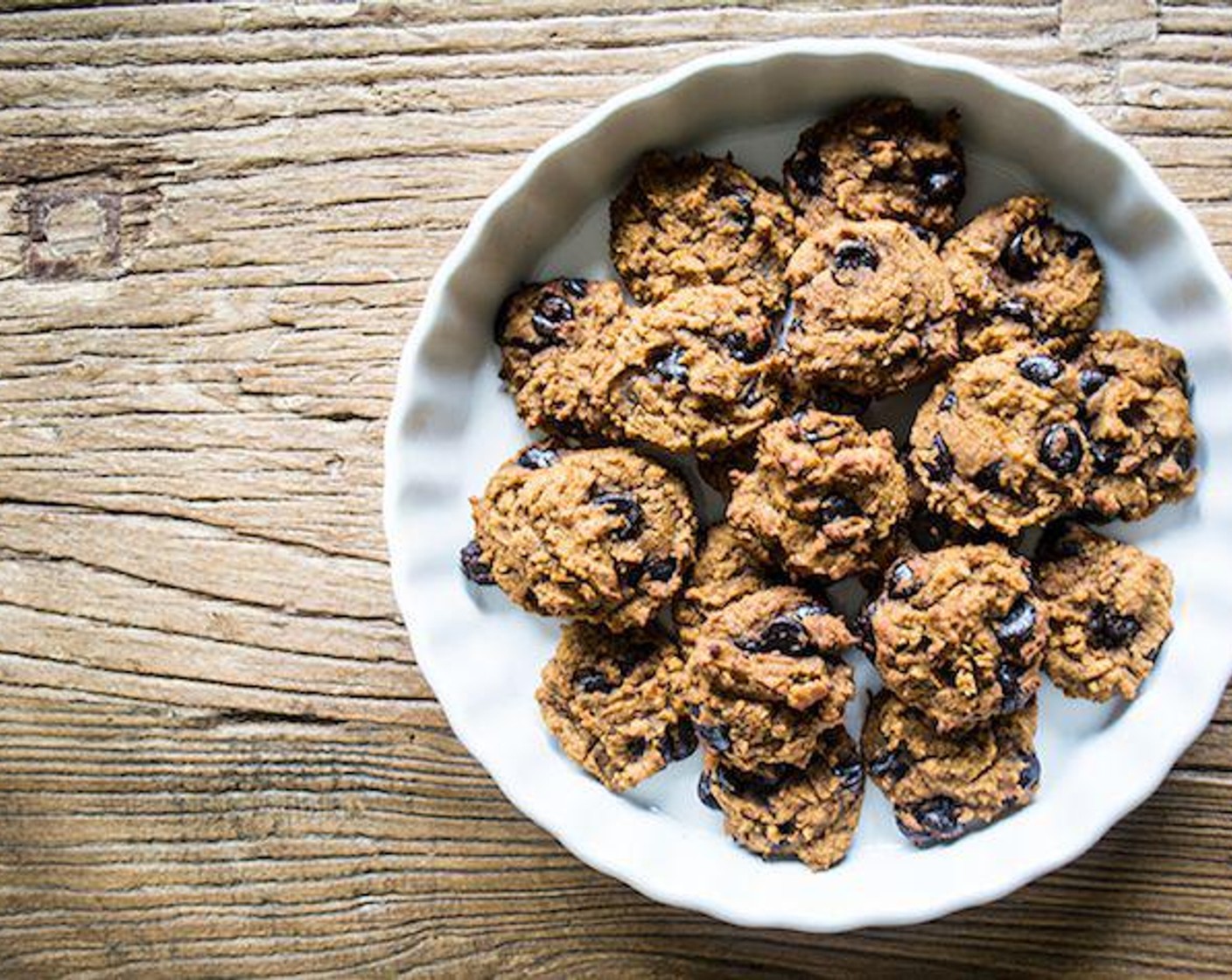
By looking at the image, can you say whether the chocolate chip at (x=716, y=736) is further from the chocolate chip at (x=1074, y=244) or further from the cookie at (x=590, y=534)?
the chocolate chip at (x=1074, y=244)

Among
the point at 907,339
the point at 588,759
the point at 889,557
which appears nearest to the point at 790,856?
the point at 588,759

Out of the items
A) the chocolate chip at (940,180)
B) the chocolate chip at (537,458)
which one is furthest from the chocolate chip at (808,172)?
the chocolate chip at (537,458)

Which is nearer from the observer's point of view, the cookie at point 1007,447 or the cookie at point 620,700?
the cookie at point 1007,447

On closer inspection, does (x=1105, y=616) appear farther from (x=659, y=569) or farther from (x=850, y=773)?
(x=659, y=569)

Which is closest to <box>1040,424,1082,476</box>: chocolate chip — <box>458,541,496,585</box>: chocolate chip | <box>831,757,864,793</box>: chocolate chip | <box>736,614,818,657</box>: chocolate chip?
<box>736,614,818,657</box>: chocolate chip

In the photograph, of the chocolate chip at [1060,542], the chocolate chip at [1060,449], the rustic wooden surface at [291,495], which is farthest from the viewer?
the rustic wooden surface at [291,495]

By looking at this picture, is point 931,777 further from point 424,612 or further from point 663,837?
point 424,612
